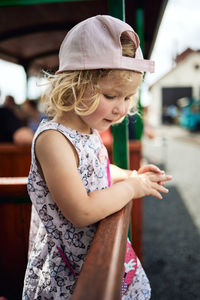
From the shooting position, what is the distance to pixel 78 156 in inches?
39.8

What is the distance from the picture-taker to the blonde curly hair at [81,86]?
98 cm

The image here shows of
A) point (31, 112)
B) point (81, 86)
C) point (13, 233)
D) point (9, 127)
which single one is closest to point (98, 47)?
point (81, 86)

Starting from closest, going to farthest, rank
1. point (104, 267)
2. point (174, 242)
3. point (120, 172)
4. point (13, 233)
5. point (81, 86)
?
point (104, 267), point (81, 86), point (120, 172), point (13, 233), point (174, 242)

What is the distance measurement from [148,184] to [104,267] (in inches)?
23.7

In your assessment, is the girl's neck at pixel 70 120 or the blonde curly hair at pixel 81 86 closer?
the blonde curly hair at pixel 81 86

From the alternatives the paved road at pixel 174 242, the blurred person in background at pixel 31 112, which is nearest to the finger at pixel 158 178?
the paved road at pixel 174 242

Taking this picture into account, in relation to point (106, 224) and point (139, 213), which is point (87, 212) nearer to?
point (106, 224)

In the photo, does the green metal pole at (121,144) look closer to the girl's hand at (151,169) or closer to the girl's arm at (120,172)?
the girl's arm at (120,172)

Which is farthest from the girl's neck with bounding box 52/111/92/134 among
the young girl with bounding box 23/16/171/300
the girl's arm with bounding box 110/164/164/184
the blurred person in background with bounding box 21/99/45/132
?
the blurred person in background with bounding box 21/99/45/132

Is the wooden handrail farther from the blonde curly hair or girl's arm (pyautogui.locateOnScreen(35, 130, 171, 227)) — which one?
the blonde curly hair

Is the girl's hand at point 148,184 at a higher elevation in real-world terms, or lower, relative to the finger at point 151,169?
lower

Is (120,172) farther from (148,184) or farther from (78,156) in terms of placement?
(78,156)

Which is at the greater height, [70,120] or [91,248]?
[70,120]

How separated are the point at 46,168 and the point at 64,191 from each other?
0.10 m
